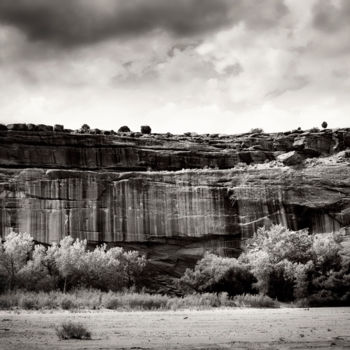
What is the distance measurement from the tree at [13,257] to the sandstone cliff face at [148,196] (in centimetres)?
1018

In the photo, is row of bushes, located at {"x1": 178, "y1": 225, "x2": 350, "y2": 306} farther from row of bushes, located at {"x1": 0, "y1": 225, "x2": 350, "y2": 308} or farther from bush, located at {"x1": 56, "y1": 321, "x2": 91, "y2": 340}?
bush, located at {"x1": 56, "y1": 321, "x2": 91, "y2": 340}

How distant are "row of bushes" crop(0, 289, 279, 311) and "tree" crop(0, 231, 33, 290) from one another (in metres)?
3.09

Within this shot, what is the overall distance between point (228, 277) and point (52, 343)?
33.9 meters

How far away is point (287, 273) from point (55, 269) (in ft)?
60.4

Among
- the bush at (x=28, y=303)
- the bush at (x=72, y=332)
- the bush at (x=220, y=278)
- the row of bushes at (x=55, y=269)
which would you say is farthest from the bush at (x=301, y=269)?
the bush at (x=72, y=332)

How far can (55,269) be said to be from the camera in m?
49.5

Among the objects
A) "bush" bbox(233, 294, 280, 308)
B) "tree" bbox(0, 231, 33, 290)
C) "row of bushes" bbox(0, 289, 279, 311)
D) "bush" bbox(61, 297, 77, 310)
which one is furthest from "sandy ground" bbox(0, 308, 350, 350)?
"tree" bbox(0, 231, 33, 290)

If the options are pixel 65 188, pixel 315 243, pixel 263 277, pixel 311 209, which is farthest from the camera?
pixel 311 209

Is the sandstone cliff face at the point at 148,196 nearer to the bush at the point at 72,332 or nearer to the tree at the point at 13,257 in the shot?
the tree at the point at 13,257

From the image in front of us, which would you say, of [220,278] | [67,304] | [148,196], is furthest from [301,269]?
[148,196]

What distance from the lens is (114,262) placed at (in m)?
50.5

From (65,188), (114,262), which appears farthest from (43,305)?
(65,188)

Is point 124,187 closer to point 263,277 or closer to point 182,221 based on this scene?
point 182,221

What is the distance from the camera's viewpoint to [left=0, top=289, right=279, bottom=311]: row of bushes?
37622 millimetres
